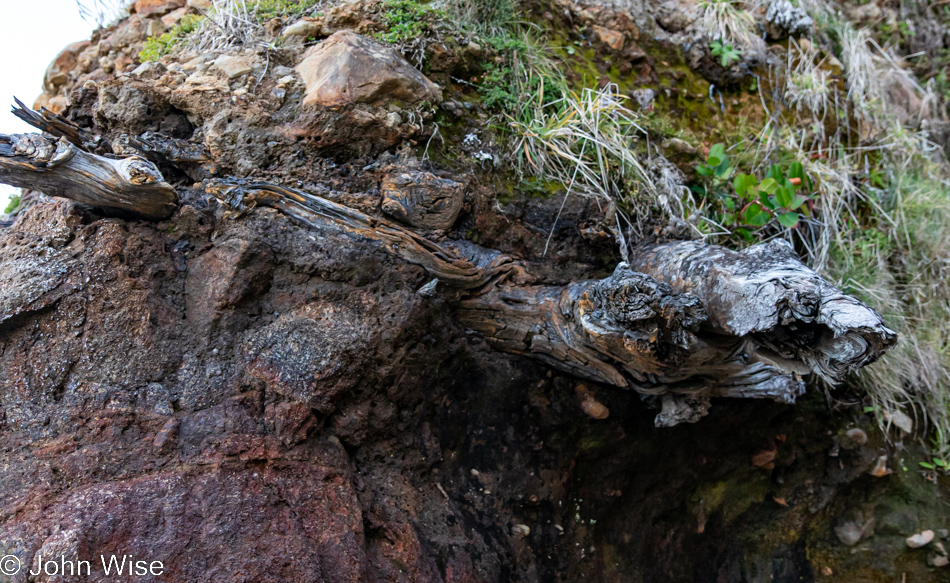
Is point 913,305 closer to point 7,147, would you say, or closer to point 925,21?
point 925,21

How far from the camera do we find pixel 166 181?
2.08 metres

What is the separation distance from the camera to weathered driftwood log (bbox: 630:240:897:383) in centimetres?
159

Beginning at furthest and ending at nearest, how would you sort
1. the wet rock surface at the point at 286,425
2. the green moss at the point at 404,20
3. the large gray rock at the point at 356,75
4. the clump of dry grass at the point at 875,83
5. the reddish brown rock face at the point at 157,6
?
1. the clump of dry grass at the point at 875,83
2. the reddish brown rock face at the point at 157,6
3. the green moss at the point at 404,20
4. the large gray rock at the point at 356,75
5. the wet rock surface at the point at 286,425

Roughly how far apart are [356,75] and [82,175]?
3.26 feet

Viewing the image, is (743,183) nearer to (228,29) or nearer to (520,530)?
(520,530)

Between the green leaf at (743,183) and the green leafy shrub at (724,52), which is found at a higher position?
the green leafy shrub at (724,52)

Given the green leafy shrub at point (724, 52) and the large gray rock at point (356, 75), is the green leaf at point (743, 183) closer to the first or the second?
the green leafy shrub at point (724, 52)

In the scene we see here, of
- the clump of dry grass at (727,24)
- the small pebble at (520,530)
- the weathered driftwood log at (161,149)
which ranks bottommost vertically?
the small pebble at (520,530)

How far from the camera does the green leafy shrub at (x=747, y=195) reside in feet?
9.14

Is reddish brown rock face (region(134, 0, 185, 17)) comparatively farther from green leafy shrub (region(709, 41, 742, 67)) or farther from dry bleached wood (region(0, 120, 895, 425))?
green leafy shrub (region(709, 41, 742, 67))

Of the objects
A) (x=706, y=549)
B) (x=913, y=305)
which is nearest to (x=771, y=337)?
(x=706, y=549)

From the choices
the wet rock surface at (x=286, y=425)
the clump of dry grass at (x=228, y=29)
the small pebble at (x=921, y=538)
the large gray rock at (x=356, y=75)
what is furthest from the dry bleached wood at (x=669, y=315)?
the small pebble at (x=921, y=538)

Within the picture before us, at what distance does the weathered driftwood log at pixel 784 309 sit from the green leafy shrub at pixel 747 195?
0.78 metres

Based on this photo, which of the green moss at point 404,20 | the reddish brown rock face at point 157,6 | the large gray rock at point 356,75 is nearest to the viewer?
the large gray rock at point 356,75
